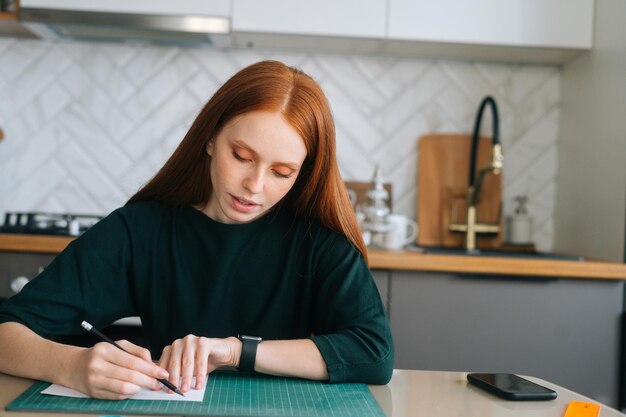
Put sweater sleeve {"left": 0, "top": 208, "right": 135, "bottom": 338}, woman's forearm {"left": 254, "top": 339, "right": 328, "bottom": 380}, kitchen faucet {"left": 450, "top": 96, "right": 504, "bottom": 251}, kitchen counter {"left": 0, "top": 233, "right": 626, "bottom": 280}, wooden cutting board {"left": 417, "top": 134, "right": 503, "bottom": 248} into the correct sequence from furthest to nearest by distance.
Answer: wooden cutting board {"left": 417, "top": 134, "right": 503, "bottom": 248}, kitchen faucet {"left": 450, "top": 96, "right": 504, "bottom": 251}, kitchen counter {"left": 0, "top": 233, "right": 626, "bottom": 280}, sweater sleeve {"left": 0, "top": 208, "right": 135, "bottom": 338}, woman's forearm {"left": 254, "top": 339, "right": 328, "bottom": 380}

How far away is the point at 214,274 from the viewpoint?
1364 millimetres

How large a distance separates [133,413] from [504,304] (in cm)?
147

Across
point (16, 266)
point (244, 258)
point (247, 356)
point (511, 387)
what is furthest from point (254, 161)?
point (16, 266)

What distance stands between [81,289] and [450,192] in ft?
5.47

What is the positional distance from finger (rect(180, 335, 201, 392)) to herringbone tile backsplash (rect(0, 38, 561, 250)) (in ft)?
5.52

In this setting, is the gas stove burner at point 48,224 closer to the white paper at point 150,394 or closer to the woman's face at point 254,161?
the woman's face at point 254,161

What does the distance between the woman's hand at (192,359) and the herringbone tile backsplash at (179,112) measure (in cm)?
166

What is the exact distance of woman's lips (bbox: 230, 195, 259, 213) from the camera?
1261 millimetres

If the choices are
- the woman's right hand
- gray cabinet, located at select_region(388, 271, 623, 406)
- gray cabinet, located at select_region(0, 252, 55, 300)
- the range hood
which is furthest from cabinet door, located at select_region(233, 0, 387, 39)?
the woman's right hand

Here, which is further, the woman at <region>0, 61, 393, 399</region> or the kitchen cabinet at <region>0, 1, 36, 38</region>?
the kitchen cabinet at <region>0, 1, 36, 38</region>

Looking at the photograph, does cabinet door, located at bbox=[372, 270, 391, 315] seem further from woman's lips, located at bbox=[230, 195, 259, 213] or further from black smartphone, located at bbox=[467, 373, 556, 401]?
black smartphone, located at bbox=[467, 373, 556, 401]

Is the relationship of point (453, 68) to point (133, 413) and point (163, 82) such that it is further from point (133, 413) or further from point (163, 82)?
point (133, 413)

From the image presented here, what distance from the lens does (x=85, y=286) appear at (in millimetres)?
1264

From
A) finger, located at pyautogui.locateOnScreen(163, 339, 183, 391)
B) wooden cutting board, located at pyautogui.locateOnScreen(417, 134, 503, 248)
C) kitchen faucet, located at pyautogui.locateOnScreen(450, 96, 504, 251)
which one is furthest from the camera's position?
wooden cutting board, located at pyautogui.locateOnScreen(417, 134, 503, 248)
